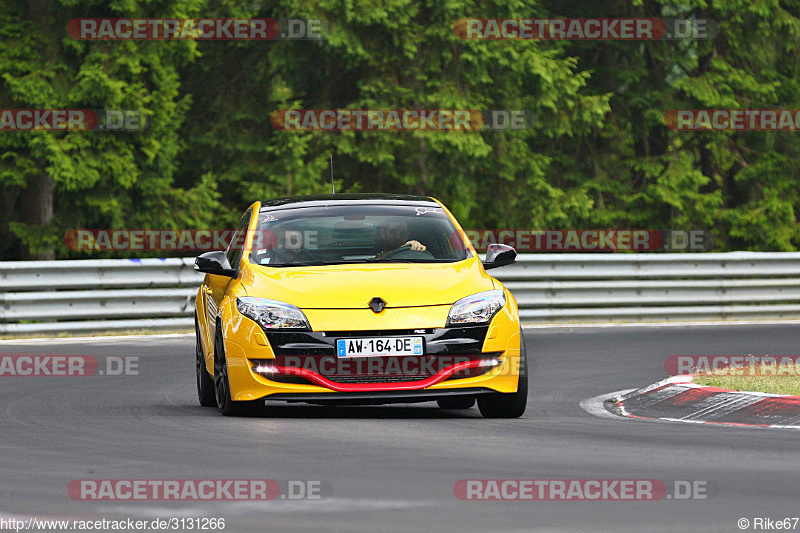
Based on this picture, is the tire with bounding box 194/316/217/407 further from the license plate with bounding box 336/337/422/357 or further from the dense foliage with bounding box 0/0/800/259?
the dense foliage with bounding box 0/0/800/259

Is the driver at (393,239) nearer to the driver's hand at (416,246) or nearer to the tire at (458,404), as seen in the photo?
the driver's hand at (416,246)

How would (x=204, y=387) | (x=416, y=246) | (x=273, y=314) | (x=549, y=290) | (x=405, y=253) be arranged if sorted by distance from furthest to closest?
(x=549, y=290) < (x=204, y=387) < (x=416, y=246) < (x=405, y=253) < (x=273, y=314)

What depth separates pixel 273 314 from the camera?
36.1 feet

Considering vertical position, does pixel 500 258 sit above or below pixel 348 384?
above

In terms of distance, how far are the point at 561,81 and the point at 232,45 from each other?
21.0ft

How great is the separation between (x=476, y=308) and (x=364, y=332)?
31.8 inches

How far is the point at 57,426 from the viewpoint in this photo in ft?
36.1

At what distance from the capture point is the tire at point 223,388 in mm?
11398

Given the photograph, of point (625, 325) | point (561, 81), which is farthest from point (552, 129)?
point (625, 325)

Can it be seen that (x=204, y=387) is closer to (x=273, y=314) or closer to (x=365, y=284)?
(x=273, y=314)

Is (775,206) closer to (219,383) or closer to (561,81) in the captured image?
(561,81)

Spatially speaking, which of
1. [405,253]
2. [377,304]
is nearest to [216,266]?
[405,253]

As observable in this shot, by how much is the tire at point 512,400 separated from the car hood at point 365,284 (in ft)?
1.86

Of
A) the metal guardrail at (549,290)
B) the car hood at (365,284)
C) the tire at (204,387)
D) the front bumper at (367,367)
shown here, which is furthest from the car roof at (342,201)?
the metal guardrail at (549,290)
